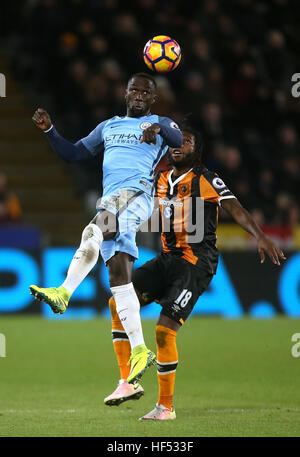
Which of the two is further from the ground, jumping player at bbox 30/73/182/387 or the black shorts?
jumping player at bbox 30/73/182/387

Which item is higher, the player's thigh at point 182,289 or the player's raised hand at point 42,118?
the player's raised hand at point 42,118

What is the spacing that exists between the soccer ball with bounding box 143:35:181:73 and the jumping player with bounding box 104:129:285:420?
0.57 m

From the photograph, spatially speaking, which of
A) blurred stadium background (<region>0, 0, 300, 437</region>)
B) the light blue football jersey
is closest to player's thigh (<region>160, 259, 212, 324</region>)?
the light blue football jersey

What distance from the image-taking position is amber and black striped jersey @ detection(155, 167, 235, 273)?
7266 mm

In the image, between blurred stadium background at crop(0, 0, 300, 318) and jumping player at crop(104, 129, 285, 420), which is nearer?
jumping player at crop(104, 129, 285, 420)

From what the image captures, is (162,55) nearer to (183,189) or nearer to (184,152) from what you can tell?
(184,152)

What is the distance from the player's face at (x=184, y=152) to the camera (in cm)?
740

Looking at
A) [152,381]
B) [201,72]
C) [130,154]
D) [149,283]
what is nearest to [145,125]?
[130,154]

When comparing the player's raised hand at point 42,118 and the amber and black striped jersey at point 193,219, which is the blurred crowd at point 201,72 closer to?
the amber and black striped jersey at point 193,219

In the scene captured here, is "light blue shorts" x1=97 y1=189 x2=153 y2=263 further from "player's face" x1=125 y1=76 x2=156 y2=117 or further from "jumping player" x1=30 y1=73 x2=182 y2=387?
"player's face" x1=125 y1=76 x2=156 y2=117

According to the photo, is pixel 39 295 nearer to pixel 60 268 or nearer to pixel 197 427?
pixel 197 427

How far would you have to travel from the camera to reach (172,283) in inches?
282

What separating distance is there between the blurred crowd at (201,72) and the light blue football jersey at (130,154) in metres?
8.35

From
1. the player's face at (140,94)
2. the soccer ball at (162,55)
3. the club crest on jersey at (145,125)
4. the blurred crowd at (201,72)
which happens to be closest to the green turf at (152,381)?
the club crest on jersey at (145,125)
